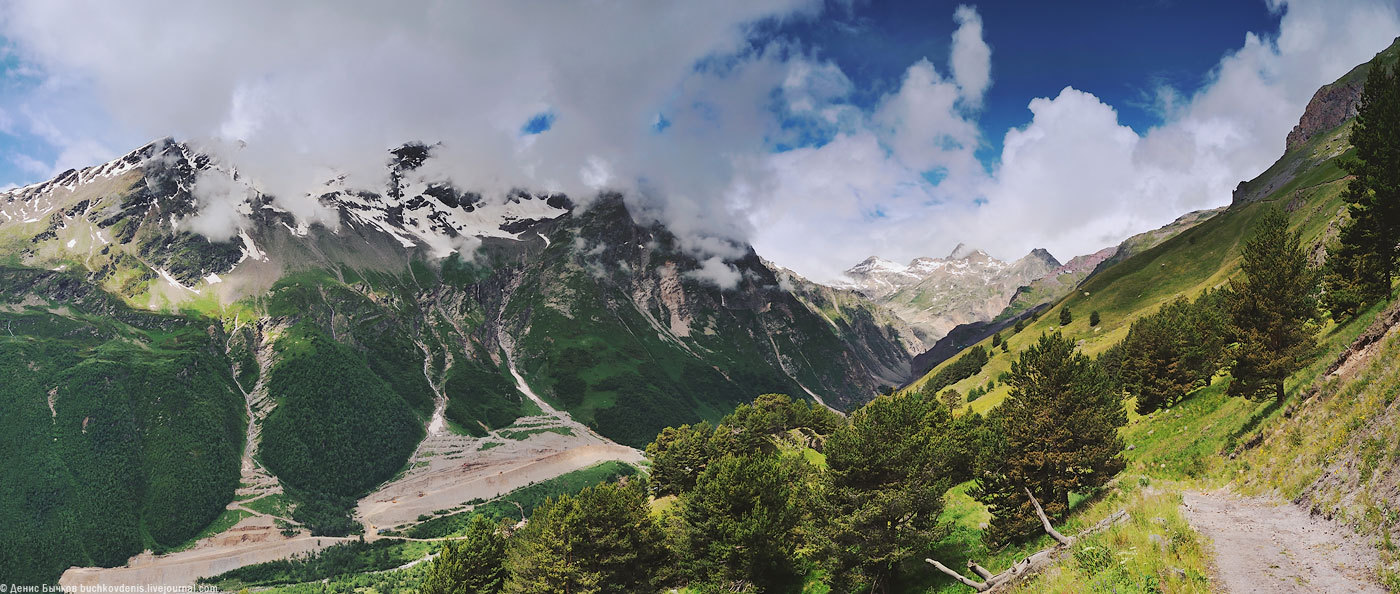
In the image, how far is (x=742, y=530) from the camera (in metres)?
44.7

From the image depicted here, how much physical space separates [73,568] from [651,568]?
22180 centimetres

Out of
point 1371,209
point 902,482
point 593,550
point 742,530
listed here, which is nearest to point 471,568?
point 593,550

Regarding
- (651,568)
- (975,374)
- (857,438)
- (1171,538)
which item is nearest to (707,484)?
(651,568)

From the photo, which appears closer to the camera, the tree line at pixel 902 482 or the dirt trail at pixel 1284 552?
the dirt trail at pixel 1284 552

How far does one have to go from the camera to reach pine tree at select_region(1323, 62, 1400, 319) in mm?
32281

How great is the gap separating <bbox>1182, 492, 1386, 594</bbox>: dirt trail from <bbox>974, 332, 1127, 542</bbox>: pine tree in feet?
32.1

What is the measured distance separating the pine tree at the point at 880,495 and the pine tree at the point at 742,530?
29.2 feet

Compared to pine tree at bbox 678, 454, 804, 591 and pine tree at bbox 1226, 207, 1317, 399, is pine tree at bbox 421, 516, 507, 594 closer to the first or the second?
pine tree at bbox 678, 454, 804, 591

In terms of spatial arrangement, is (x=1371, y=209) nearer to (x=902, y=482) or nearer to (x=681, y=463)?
(x=902, y=482)

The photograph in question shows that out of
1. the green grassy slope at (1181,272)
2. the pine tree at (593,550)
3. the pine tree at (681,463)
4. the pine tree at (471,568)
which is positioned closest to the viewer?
the pine tree at (593,550)

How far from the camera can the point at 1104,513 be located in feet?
76.3

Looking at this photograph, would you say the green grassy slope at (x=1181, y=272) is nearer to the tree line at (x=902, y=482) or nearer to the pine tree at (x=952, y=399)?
the pine tree at (x=952, y=399)

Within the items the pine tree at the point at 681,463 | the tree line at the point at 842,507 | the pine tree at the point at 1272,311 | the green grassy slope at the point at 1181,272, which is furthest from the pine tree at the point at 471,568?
the green grassy slope at the point at 1181,272

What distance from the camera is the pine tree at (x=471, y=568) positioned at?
62719 millimetres
